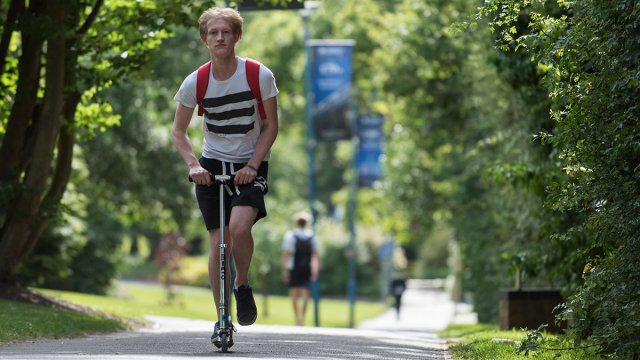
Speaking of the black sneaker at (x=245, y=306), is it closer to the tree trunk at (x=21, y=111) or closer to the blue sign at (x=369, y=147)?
the tree trunk at (x=21, y=111)

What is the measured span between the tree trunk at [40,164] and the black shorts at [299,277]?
5.26 m

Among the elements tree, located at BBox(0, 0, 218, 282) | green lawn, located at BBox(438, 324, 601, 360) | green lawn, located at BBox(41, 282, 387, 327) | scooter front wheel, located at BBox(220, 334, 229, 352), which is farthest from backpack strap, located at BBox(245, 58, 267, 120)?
green lawn, located at BBox(41, 282, 387, 327)

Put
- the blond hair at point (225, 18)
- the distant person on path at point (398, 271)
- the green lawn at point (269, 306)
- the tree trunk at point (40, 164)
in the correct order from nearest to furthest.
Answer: the blond hair at point (225, 18)
the tree trunk at point (40, 164)
the green lawn at point (269, 306)
the distant person on path at point (398, 271)

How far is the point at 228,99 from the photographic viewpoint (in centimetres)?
912

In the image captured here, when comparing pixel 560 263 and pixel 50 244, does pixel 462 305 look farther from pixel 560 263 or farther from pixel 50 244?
pixel 560 263

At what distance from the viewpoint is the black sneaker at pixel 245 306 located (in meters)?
9.02

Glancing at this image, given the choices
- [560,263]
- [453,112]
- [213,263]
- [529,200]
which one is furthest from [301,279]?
[213,263]

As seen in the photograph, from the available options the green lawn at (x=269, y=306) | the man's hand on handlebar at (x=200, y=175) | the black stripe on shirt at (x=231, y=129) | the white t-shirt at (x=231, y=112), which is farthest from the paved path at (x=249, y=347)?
the green lawn at (x=269, y=306)

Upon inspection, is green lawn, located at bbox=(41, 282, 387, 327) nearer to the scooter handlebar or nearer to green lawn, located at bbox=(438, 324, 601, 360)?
green lawn, located at bbox=(438, 324, 601, 360)

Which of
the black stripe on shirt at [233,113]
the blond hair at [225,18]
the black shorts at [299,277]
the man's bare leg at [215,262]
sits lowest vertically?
the man's bare leg at [215,262]

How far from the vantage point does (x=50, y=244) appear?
27.2 meters

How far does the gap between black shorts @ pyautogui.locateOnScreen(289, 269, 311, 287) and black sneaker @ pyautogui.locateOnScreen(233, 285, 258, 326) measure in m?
10.9

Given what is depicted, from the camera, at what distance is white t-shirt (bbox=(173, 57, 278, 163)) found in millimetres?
9117

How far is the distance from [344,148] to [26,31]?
4481 cm
